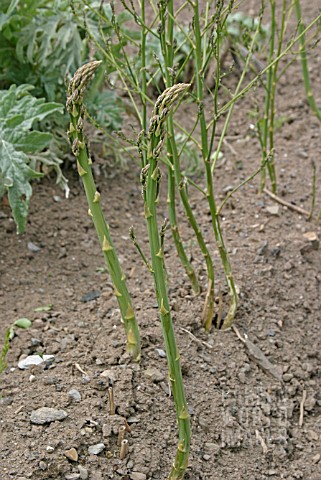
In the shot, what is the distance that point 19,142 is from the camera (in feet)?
10.5

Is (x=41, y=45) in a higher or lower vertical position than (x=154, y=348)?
higher

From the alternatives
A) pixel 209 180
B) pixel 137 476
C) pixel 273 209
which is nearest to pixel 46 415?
pixel 137 476

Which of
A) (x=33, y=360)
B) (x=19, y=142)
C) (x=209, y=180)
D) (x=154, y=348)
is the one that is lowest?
(x=33, y=360)

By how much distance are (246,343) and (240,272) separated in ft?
1.26

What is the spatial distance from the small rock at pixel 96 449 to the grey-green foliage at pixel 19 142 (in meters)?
0.90

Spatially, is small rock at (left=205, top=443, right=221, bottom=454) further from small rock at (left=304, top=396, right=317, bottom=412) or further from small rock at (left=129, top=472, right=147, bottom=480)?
Answer: small rock at (left=304, top=396, right=317, bottom=412)

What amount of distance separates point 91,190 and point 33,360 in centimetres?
78

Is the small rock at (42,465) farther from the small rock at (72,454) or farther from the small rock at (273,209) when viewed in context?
the small rock at (273,209)

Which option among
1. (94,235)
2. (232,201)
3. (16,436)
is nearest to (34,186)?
(94,235)

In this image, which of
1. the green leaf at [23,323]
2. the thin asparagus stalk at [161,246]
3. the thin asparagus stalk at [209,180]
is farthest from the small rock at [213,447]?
the green leaf at [23,323]

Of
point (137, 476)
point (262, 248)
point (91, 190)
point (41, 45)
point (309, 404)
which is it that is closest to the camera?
point (91, 190)

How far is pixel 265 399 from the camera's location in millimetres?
2938

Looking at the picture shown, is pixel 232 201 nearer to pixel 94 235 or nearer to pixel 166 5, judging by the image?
pixel 94 235

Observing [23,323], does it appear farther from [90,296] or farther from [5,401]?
[5,401]
